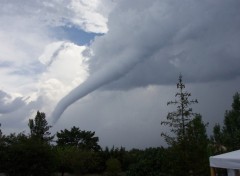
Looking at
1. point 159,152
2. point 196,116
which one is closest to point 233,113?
point 159,152

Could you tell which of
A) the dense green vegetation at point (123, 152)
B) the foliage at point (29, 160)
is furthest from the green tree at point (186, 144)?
the foliage at point (29, 160)

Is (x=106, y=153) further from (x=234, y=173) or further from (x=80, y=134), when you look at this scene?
(x=234, y=173)

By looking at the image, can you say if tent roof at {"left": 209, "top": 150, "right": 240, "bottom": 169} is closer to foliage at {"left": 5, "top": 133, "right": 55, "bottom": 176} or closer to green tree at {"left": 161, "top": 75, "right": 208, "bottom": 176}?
green tree at {"left": 161, "top": 75, "right": 208, "bottom": 176}

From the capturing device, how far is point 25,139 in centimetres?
3716

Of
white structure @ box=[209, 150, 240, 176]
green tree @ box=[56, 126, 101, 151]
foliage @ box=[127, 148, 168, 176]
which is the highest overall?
green tree @ box=[56, 126, 101, 151]

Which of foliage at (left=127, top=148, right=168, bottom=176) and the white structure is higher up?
foliage at (left=127, top=148, right=168, bottom=176)

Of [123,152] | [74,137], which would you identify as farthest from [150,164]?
[74,137]

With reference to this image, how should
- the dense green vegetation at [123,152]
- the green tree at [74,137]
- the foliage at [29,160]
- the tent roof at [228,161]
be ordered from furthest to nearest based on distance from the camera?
the green tree at [74,137], the foliage at [29,160], the dense green vegetation at [123,152], the tent roof at [228,161]

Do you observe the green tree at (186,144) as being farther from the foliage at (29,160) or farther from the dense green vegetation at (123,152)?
the foliage at (29,160)

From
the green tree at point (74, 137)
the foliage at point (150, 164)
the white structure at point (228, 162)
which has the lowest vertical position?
the white structure at point (228, 162)

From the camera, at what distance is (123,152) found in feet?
183

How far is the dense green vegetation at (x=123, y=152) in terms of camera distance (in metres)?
19.5

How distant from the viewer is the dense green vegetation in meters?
19.5

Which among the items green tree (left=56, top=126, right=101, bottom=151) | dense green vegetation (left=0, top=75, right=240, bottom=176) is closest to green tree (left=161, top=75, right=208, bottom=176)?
dense green vegetation (left=0, top=75, right=240, bottom=176)
